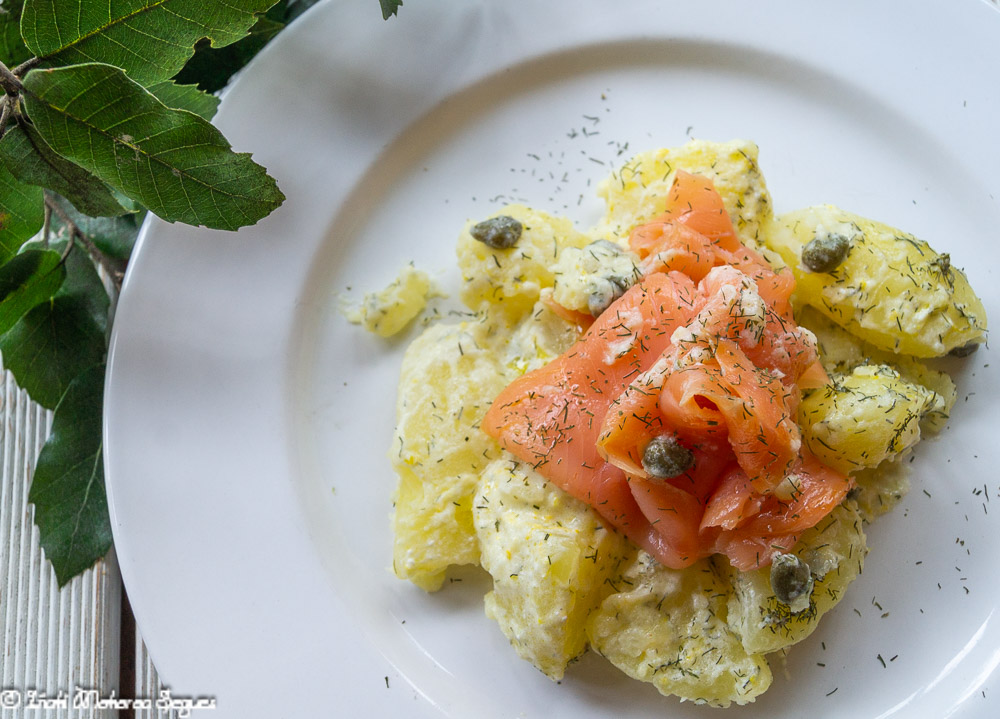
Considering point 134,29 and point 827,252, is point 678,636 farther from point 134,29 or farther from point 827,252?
point 134,29

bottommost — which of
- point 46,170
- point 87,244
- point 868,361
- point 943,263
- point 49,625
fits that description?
point 49,625

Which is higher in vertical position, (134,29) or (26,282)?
(134,29)

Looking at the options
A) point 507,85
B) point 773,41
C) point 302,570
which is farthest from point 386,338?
point 773,41

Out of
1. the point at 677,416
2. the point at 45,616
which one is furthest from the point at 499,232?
the point at 45,616

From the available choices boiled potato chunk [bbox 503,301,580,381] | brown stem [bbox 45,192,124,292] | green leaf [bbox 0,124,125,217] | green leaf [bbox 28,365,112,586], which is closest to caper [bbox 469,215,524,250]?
boiled potato chunk [bbox 503,301,580,381]

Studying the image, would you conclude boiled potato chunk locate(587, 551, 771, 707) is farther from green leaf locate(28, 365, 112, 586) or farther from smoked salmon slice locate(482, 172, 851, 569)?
green leaf locate(28, 365, 112, 586)

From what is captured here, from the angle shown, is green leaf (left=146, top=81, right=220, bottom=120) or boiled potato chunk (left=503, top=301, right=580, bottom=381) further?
boiled potato chunk (left=503, top=301, right=580, bottom=381)
